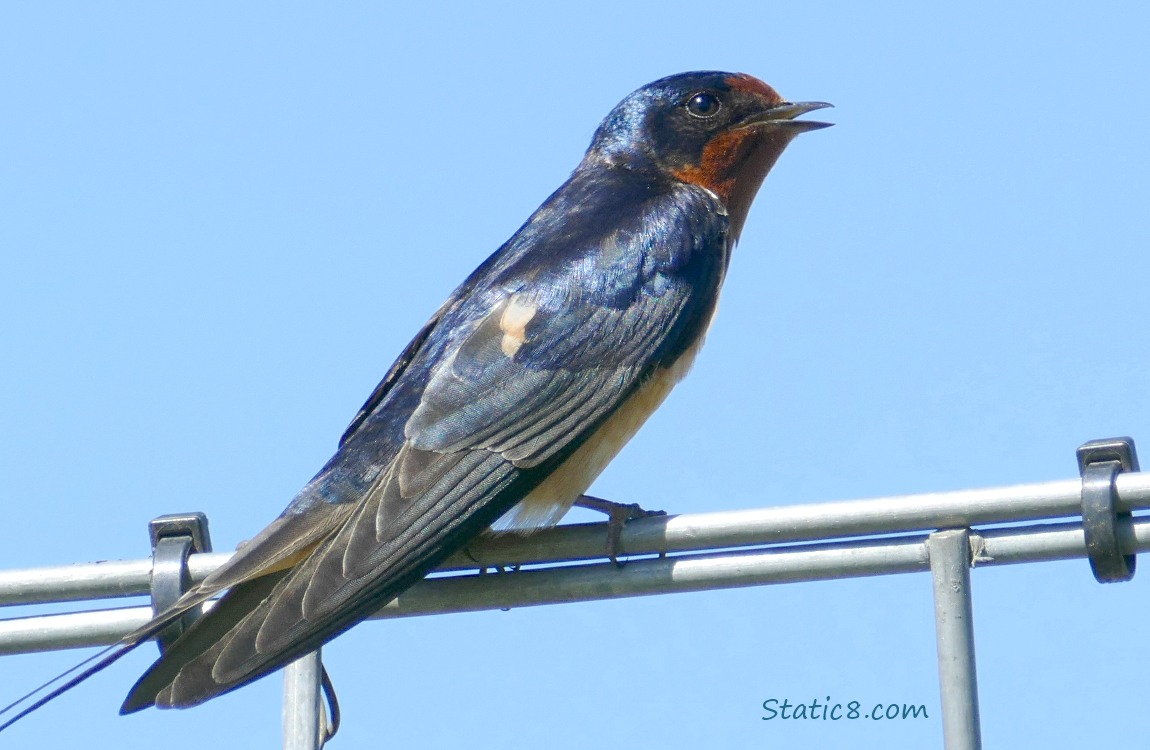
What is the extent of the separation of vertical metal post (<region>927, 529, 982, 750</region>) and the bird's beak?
3.24 m

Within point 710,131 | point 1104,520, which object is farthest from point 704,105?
point 1104,520

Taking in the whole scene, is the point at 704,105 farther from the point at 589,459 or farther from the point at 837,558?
the point at 837,558

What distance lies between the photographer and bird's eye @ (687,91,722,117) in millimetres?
6316

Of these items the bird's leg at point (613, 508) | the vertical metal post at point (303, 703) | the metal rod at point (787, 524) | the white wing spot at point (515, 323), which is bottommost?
the vertical metal post at point (303, 703)

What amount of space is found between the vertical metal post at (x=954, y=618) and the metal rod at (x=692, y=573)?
0.11 feet

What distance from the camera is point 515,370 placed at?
4918mm

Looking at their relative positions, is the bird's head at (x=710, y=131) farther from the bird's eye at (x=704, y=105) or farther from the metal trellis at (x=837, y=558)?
the metal trellis at (x=837, y=558)

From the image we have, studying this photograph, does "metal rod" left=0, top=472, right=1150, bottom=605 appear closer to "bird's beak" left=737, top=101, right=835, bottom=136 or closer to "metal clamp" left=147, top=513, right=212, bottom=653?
"metal clamp" left=147, top=513, right=212, bottom=653

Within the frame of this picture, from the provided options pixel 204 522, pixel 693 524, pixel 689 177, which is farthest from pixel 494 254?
pixel 693 524

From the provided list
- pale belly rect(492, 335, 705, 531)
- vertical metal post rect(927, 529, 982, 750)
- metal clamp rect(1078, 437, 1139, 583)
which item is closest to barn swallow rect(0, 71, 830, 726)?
pale belly rect(492, 335, 705, 531)

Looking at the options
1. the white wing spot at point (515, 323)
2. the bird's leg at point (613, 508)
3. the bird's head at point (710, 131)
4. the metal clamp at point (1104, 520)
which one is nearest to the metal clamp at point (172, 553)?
the bird's leg at point (613, 508)

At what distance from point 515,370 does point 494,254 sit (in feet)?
Result: 3.40

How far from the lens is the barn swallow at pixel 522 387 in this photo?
3992 millimetres

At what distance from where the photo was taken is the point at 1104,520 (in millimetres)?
3078
